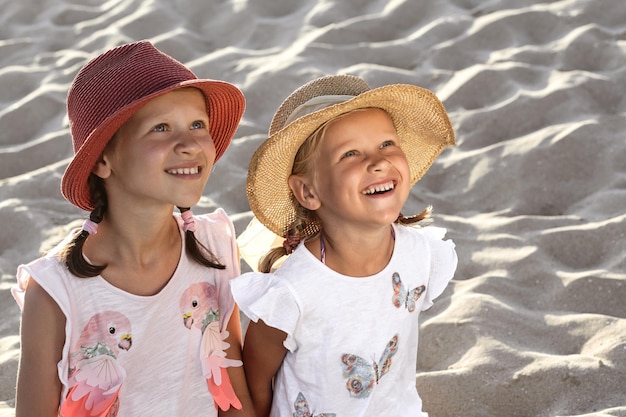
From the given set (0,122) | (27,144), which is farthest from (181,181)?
(0,122)

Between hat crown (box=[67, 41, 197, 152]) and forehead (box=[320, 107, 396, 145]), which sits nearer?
hat crown (box=[67, 41, 197, 152])

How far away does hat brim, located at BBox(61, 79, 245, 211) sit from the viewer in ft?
6.17

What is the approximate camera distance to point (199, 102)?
205cm

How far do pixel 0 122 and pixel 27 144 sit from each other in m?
0.26

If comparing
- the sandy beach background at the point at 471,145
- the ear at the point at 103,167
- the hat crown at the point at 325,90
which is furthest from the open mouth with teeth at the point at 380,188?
the sandy beach background at the point at 471,145

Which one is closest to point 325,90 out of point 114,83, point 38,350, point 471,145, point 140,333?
point 114,83

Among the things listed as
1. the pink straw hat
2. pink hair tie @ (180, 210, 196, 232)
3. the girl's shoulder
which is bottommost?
the girl's shoulder

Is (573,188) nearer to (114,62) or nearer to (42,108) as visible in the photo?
(114,62)

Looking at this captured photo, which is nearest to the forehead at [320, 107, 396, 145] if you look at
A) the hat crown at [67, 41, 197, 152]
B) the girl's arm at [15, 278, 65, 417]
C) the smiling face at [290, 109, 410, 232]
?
the smiling face at [290, 109, 410, 232]

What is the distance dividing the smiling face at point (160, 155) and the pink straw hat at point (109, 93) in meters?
0.04

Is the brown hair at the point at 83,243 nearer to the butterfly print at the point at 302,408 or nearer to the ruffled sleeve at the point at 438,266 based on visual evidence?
the butterfly print at the point at 302,408

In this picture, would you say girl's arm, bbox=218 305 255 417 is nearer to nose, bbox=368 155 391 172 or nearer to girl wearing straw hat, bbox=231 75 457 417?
girl wearing straw hat, bbox=231 75 457 417

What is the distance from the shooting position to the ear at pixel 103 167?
1.99 metres

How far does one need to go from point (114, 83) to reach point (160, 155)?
0.19m
